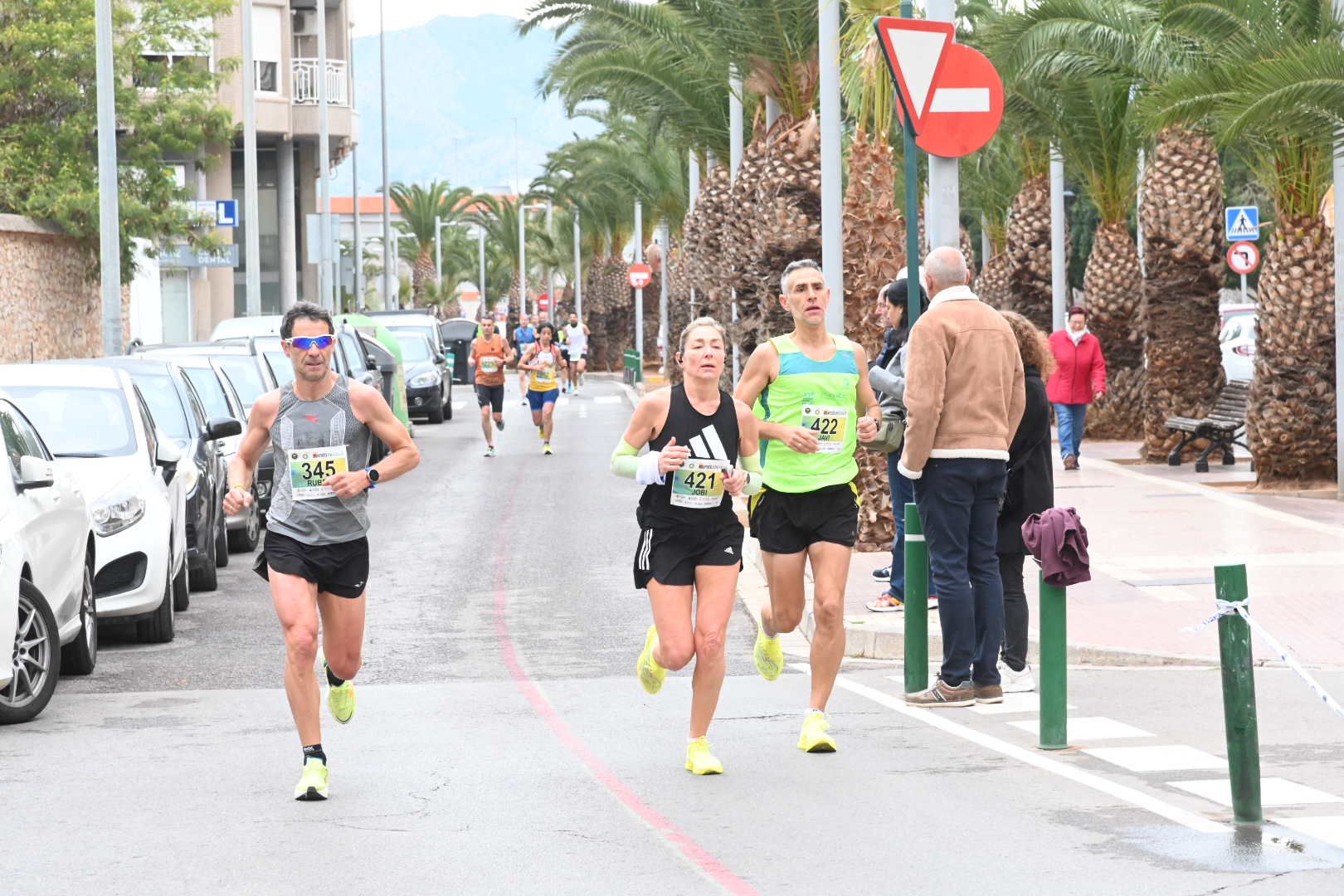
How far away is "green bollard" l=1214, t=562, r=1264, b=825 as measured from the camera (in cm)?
693

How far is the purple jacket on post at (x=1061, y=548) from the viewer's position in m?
8.37

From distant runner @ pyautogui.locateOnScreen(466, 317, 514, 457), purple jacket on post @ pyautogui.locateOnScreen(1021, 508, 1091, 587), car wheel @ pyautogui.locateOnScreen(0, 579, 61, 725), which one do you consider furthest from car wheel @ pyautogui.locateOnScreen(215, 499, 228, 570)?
distant runner @ pyautogui.locateOnScreen(466, 317, 514, 457)

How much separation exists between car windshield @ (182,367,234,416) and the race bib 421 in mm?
10209

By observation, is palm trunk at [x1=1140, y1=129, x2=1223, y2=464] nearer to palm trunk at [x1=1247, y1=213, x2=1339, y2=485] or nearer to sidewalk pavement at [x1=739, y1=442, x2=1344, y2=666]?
sidewalk pavement at [x1=739, y1=442, x2=1344, y2=666]

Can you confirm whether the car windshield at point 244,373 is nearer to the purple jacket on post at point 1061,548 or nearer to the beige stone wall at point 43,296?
the beige stone wall at point 43,296

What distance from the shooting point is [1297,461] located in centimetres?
2005

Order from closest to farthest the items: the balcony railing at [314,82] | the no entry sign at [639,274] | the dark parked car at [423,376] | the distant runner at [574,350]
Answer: the dark parked car at [423,376] < the distant runner at [574,350] < the balcony railing at [314,82] < the no entry sign at [639,274]

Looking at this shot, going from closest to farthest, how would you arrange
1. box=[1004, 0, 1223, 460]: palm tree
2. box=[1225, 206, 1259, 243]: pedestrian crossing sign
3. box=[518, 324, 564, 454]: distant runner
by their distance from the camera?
box=[1004, 0, 1223, 460]: palm tree → box=[518, 324, 564, 454]: distant runner → box=[1225, 206, 1259, 243]: pedestrian crossing sign

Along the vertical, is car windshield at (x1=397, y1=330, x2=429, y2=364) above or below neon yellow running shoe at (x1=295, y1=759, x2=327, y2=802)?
above

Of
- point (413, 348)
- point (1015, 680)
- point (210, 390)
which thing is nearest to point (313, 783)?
point (1015, 680)

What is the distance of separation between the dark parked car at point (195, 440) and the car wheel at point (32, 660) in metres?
3.91

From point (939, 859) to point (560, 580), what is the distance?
896 cm

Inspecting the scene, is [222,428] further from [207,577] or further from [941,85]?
[941,85]

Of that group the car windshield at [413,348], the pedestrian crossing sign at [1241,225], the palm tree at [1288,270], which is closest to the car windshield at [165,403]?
the palm tree at [1288,270]
